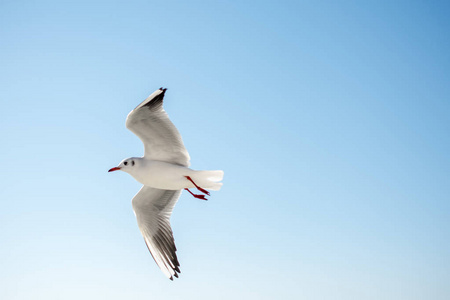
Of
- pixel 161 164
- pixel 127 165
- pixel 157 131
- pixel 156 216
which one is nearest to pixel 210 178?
pixel 161 164

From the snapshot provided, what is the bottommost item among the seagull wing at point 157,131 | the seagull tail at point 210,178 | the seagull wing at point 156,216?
the seagull wing at point 156,216

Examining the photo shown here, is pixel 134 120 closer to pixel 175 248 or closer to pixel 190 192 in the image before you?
pixel 190 192

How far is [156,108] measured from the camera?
5996 mm

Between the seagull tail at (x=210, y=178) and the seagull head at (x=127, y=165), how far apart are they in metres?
0.91

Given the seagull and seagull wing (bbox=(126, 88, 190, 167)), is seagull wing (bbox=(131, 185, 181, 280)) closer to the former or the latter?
the seagull

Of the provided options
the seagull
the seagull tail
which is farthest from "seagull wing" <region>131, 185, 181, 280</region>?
the seagull tail

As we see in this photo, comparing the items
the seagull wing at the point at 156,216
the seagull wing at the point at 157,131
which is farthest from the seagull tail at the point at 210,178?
the seagull wing at the point at 156,216

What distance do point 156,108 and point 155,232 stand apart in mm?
2242

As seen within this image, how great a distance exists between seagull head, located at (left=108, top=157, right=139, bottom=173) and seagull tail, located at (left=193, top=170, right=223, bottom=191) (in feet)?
3.00

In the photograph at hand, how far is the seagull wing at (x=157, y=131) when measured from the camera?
19.6 feet

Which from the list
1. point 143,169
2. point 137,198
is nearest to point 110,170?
point 143,169

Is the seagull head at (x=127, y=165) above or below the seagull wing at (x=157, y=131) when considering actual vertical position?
below

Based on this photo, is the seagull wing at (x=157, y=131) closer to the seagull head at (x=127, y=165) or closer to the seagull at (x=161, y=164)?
the seagull at (x=161, y=164)

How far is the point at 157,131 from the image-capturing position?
20.4 ft
